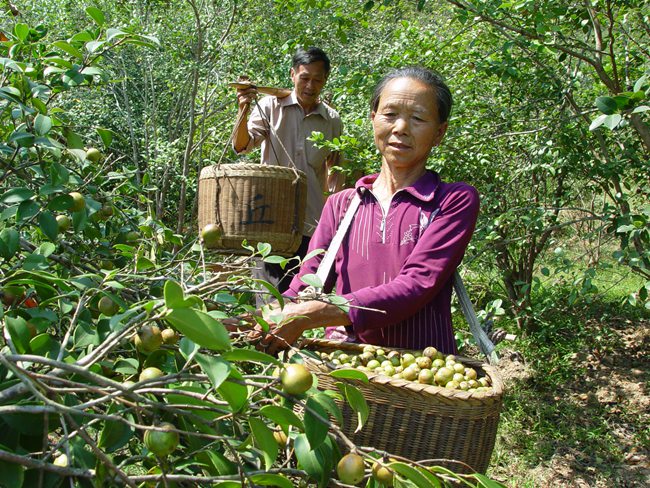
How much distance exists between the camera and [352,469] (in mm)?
934

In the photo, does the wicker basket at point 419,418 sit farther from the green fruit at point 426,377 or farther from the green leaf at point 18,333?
the green leaf at point 18,333

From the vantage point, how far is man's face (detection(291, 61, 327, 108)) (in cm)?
457

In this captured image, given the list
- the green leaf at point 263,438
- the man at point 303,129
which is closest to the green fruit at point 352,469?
the green leaf at point 263,438

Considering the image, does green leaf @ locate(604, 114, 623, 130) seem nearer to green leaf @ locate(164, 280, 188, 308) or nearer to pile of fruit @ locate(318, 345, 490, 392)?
pile of fruit @ locate(318, 345, 490, 392)

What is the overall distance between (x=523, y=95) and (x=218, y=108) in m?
4.24

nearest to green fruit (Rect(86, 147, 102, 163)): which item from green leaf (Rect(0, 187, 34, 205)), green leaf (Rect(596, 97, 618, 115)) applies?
green leaf (Rect(0, 187, 34, 205))

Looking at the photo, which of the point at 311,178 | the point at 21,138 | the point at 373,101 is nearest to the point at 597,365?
the point at 311,178

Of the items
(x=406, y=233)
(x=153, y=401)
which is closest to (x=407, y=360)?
(x=406, y=233)

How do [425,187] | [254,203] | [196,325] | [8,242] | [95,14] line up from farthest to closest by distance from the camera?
[254,203], [425,187], [95,14], [8,242], [196,325]

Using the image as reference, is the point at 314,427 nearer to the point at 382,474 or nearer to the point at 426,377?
the point at 382,474

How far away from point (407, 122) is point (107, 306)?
1.21 metres

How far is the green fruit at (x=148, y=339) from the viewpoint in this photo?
1.05 metres

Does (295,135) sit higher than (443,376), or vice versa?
(295,135)

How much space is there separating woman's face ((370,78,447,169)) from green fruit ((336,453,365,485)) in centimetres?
135
